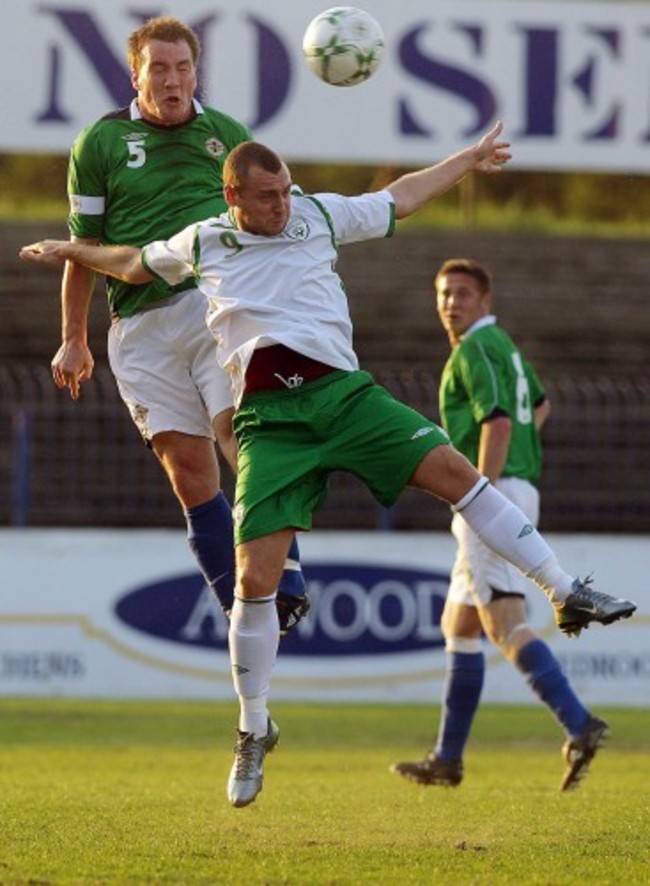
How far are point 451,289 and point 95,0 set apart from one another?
9832 millimetres

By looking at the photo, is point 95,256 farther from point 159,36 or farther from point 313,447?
point 313,447

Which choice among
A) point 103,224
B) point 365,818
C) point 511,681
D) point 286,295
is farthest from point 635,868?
point 511,681

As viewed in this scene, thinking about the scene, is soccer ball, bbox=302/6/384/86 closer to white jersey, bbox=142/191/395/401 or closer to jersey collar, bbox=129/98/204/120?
jersey collar, bbox=129/98/204/120

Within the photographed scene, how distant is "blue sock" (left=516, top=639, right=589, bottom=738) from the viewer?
33.2ft

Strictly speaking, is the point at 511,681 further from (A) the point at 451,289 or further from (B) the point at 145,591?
(A) the point at 451,289

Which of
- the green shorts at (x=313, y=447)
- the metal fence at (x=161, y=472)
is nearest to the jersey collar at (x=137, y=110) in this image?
the green shorts at (x=313, y=447)

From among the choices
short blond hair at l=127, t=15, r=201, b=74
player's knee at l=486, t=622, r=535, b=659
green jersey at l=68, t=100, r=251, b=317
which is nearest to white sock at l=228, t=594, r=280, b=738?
green jersey at l=68, t=100, r=251, b=317

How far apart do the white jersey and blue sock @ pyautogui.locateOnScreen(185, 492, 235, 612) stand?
3.37 feet

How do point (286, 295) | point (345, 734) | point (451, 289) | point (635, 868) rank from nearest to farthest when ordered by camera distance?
1. point (635, 868)
2. point (286, 295)
3. point (451, 289)
4. point (345, 734)

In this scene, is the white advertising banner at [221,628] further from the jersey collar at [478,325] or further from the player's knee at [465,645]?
the jersey collar at [478,325]

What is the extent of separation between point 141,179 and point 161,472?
1098 cm

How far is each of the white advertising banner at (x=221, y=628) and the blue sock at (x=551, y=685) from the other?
5.54 m

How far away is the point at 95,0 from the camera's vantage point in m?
19.3

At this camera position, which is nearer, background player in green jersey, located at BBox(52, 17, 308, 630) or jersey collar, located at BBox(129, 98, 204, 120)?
background player in green jersey, located at BBox(52, 17, 308, 630)
